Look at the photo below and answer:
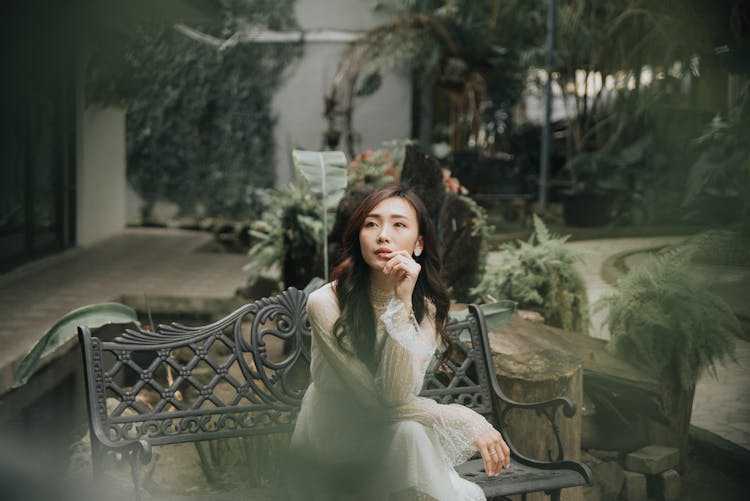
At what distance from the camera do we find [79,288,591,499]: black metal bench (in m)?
2.70

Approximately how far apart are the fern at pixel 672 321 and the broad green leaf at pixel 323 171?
148 centimetres

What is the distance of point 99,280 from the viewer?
8438mm

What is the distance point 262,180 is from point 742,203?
382 inches

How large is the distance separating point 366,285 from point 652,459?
2.11 metres

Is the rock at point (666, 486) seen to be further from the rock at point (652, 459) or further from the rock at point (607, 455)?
the rock at point (607, 455)

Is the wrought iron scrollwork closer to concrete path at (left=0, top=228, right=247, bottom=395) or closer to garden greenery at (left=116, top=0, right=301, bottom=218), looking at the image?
concrete path at (left=0, top=228, right=247, bottom=395)

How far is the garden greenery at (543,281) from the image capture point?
215 inches

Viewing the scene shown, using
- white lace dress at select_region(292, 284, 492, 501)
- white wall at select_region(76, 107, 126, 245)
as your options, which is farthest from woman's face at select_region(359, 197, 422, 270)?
white wall at select_region(76, 107, 126, 245)

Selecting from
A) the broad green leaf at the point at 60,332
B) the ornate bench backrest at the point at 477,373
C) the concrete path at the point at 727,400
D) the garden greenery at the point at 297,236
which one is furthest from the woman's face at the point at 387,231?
the garden greenery at the point at 297,236

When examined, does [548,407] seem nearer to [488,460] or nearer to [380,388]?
[488,460]

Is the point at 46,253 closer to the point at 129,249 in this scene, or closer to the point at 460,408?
the point at 129,249

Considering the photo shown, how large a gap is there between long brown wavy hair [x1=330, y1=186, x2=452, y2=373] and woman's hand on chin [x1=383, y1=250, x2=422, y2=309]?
0.39 ft

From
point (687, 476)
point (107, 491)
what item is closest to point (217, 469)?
point (107, 491)

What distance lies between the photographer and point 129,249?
35.2ft
